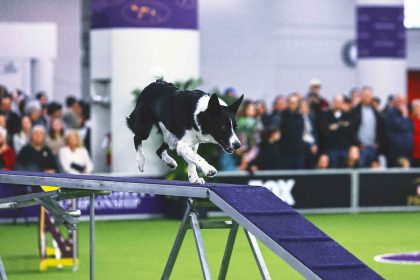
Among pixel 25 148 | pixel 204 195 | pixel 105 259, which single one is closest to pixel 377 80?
pixel 25 148

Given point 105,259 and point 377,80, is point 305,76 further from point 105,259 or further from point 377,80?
point 105,259

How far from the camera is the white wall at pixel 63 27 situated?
30.7m

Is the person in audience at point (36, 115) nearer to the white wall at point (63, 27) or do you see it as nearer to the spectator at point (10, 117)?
the spectator at point (10, 117)

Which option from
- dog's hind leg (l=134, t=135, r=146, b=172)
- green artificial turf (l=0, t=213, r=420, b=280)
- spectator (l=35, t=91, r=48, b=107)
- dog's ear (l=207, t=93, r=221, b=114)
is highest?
dog's ear (l=207, t=93, r=221, b=114)

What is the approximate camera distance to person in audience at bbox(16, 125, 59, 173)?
19812mm

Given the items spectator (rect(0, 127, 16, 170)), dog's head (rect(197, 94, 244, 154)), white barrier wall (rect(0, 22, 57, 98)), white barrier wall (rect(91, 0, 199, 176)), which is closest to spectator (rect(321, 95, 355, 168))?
white barrier wall (rect(91, 0, 199, 176))

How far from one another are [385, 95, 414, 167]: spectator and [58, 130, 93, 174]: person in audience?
5921mm

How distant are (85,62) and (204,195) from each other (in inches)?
827

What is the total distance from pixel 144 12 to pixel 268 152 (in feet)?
10.6

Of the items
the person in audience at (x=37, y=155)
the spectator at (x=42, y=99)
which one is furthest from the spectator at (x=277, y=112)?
the spectator at (x=42, y=99)

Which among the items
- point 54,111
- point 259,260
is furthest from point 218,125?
point 54,111

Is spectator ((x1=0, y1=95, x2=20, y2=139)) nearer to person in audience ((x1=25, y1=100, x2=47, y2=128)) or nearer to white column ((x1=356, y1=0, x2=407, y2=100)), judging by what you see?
person in audience ((x1=25, y1=100, x2=47, y2=128))

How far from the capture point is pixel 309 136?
22312mm

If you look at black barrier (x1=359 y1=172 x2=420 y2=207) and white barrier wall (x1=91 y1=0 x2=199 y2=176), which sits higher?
white barrier wall (x1=91 y1=0 x2=199 y2=176)
